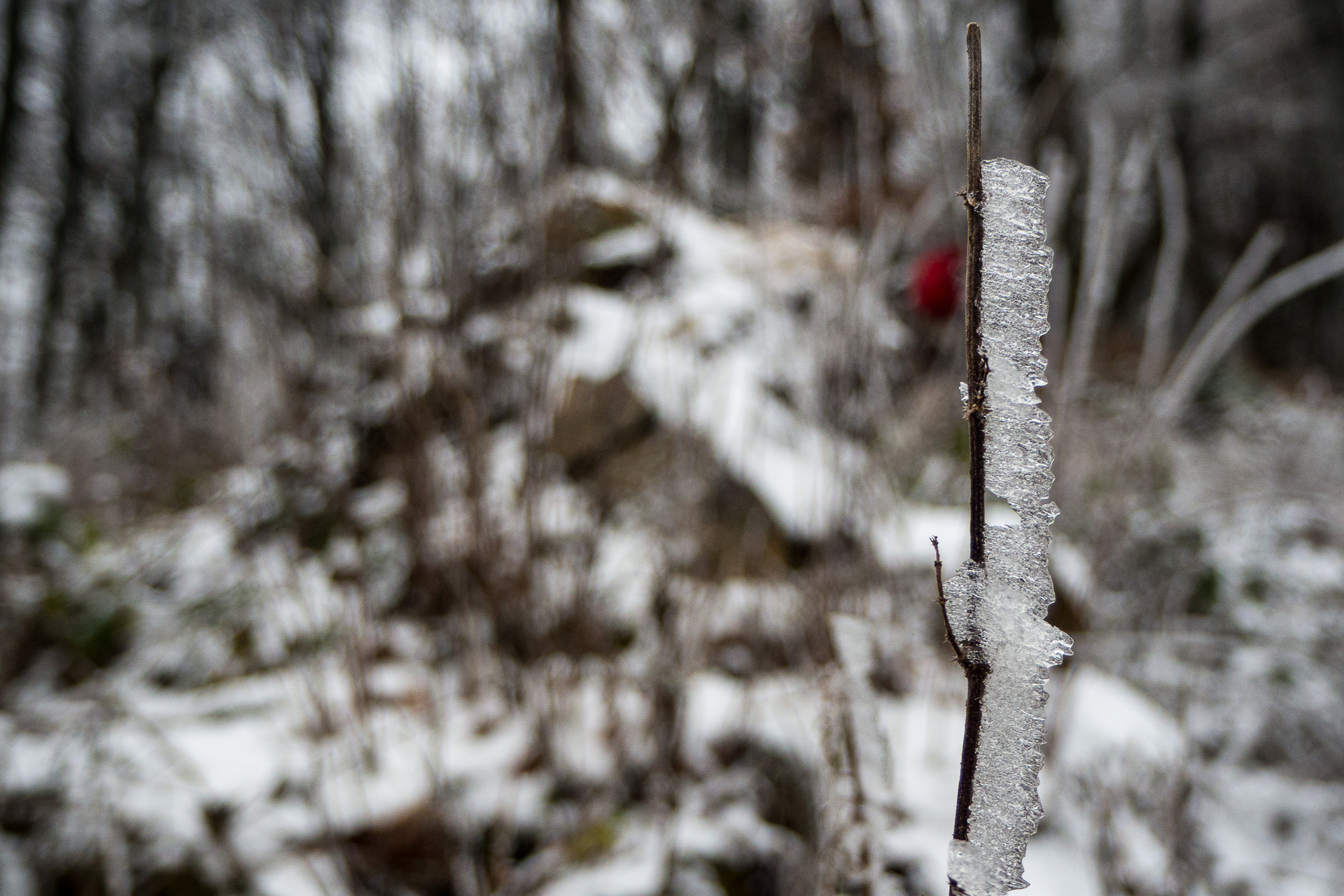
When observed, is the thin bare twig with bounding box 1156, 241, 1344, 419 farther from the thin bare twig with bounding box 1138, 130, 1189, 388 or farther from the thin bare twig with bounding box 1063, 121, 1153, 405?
the thin bare twig with bounding box 1063, 121, 1153, 405

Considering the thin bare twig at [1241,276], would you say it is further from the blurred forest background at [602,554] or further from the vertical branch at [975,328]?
the vertical branch at [975,328]

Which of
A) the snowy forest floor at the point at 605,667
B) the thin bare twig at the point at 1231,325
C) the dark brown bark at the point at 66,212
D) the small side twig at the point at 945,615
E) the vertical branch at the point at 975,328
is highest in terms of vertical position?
the dark brown bark at the point at 66,212

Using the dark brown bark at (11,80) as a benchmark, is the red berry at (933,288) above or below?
below

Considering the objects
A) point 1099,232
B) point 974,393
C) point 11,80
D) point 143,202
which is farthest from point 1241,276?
point 11,80

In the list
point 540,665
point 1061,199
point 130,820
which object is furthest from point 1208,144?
point 130,820

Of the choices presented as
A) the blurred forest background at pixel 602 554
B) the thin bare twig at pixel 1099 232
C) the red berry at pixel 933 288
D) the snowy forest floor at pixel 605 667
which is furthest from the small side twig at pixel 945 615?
the red berry at pixel 933 288

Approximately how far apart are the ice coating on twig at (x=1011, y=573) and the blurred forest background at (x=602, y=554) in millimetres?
249

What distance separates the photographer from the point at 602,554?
1609 millimetres

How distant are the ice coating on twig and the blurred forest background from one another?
0.25m

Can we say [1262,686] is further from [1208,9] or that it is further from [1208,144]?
[1208,9]

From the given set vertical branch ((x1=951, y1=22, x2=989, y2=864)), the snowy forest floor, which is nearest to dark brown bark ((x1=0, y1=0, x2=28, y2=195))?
the snowy forest floor

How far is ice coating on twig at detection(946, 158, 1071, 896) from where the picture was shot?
283 mm

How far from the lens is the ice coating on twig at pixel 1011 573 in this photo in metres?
0.28

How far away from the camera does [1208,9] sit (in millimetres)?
6250
